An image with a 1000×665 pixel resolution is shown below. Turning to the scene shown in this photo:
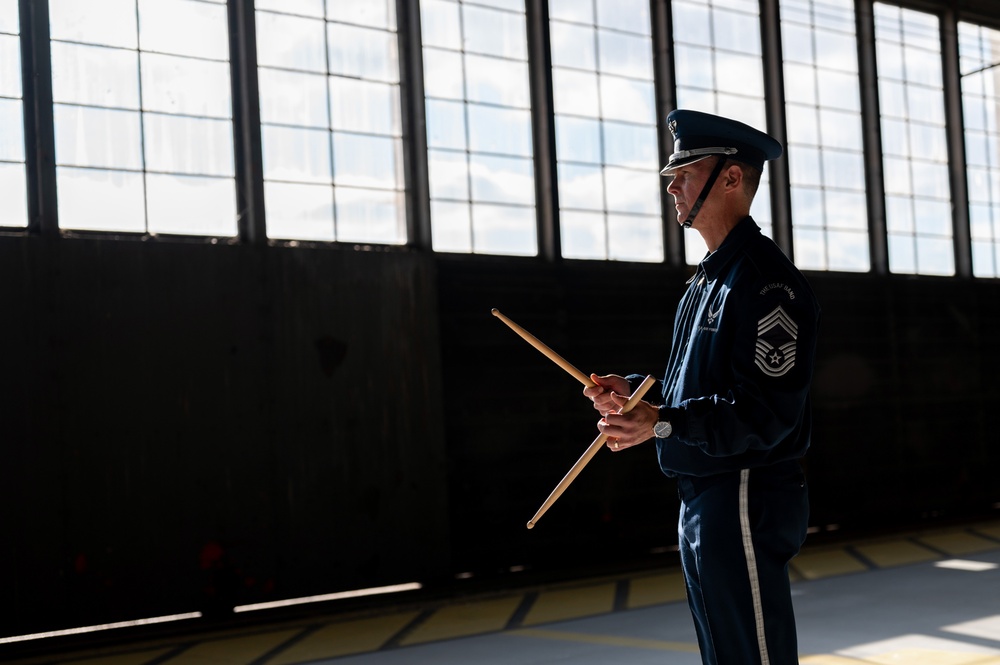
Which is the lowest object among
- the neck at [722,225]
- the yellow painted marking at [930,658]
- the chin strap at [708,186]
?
the yellow painted marking at [930,658]

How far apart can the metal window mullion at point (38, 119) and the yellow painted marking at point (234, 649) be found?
2367mm

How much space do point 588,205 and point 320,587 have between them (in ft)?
11.3

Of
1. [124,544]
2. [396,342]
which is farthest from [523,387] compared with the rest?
[124,544]

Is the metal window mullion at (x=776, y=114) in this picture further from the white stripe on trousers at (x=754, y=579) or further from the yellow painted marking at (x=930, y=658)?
the white stripe on trousers at (x=754, y=579)

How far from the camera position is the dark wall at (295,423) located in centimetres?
604

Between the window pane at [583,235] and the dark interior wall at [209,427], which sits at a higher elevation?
the window pane at [583,235]

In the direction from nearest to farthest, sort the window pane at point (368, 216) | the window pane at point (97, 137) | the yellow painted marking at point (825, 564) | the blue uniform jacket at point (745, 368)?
the blue uniform jacket at point (745, 368) → the window pane at point (97, 137) → the window pane at point (368, 216) → the yellow painted marking at point (825, 564)

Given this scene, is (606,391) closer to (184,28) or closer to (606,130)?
(184,28)

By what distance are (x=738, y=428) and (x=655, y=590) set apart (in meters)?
5.19

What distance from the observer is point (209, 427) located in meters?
6.50

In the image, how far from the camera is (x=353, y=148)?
289 inches

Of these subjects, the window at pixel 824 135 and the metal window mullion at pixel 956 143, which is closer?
the window at pixel 824 135

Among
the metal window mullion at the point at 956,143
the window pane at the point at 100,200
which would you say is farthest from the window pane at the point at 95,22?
the metal window mullion at the point at 956,143

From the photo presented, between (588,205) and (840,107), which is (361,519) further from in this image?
(840,107)
